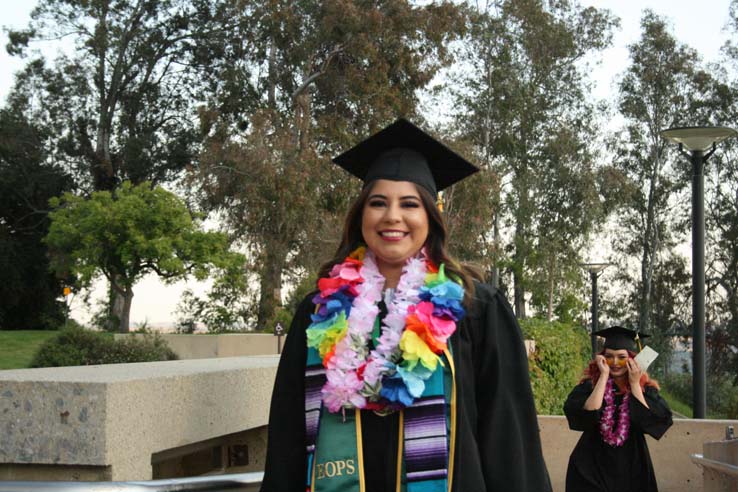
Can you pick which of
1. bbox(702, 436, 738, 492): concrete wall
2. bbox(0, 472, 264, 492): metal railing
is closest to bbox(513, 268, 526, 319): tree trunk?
bbox(702, 436, 738, 492): concrete wall

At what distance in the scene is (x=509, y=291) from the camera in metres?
40.8

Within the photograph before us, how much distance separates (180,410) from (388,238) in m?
0.89

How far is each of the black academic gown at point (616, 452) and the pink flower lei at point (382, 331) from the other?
4.57 meters

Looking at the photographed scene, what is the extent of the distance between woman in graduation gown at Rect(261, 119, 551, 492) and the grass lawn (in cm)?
1520

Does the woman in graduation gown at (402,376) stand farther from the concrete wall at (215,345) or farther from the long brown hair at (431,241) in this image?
the concrete wall at (215,345)

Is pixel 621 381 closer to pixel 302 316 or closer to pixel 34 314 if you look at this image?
pixel 302 316

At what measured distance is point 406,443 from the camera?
9.42 ft

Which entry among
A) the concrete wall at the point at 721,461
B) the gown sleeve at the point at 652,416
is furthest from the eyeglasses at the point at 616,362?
→ the concrete wall at the point at 721,461

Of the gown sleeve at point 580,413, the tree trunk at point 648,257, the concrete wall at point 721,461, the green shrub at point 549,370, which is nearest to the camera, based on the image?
the concrete wall at point 721,461

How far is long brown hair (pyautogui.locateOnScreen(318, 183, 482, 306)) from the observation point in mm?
3232

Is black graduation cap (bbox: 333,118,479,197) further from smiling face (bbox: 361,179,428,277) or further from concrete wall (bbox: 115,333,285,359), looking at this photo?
concrete wall (bbox: 115,333,285,359)

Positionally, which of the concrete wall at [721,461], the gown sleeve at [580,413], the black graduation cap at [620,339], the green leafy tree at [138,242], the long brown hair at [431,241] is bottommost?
the concrete wall at [721,461]


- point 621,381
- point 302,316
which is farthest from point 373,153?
point 621,381

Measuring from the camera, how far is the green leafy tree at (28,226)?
40.1m
